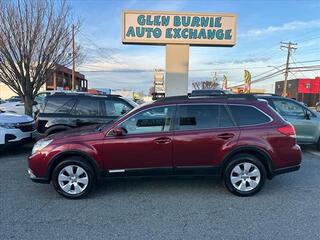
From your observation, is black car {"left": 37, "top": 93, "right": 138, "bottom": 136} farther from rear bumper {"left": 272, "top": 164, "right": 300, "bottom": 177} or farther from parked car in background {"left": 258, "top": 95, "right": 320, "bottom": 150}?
parked car in background {"left": 258, "top": 95, "right": 320, "bottom": 150}

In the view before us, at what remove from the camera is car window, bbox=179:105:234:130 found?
16.9ft

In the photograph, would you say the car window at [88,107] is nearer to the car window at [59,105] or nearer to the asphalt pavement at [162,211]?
the car window at [59,105]

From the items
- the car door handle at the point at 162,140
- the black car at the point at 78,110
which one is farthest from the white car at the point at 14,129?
the car door handle at the point at 162,140

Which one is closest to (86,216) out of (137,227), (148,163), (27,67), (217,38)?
(137,227)

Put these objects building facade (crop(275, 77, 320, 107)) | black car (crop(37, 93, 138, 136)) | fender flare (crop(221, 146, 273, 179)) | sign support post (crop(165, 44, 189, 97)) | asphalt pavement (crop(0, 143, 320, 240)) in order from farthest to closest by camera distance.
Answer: building facade (crop(275, 77, 320, 107)) → sign support post (crop(165, 44, 189, 97)) → black car (crop(37, 93, 138, 136)) → fender flare (crop(221, 146, 273, 179)) → asphalt pavement (crop(0, 143, 320, 240))

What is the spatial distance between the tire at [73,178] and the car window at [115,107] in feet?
10.2

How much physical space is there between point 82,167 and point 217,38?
33.0 ft

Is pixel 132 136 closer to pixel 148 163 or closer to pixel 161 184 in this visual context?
pixel 148 163

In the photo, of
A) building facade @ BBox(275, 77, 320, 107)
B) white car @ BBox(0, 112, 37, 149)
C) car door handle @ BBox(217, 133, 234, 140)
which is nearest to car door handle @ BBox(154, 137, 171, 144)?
car door handle @ BBox(217, 133, 234, 140)

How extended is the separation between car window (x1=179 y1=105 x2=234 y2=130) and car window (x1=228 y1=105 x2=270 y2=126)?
0.49 feet

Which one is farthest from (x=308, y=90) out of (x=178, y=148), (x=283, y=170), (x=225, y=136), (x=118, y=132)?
(x=118, y=132)

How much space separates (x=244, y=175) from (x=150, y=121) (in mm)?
1881

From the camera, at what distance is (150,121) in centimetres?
514

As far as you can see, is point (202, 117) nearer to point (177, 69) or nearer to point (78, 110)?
point (78, 110)
